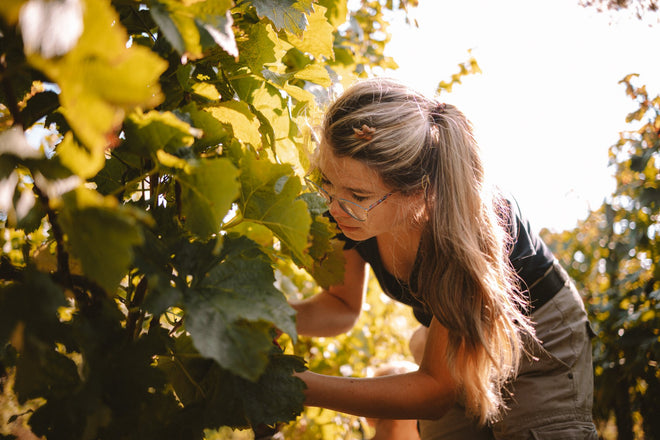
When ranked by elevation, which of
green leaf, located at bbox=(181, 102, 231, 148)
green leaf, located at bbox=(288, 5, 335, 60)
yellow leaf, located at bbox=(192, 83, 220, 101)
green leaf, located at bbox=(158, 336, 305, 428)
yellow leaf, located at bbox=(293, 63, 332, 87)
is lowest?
green leaf, located at bbox=(158, 336, 305, 428)

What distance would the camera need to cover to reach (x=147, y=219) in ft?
1.50

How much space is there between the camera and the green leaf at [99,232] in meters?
0.47

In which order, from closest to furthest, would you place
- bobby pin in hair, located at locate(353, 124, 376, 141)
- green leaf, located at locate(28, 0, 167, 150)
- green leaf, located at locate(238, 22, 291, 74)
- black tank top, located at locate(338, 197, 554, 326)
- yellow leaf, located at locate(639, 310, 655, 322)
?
green leaf, located at locate(28, 0, 167, 150)
green leaf, located at locate(238, 22, 291, 74)
bobby pin in hair, located at locate(353, 124, 376, 141)
black tank top, located at locate(338, 197, 554, 326)
yellow leaf, located at locate(639, 310, 655, 322)

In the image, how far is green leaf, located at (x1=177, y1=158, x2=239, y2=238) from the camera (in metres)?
0.60

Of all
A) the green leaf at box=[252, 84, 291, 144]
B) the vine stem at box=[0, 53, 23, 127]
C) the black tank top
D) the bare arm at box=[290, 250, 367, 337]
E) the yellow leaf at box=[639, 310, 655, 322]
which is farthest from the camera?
the yellow leaf at box=[639, 310, 655, 322]

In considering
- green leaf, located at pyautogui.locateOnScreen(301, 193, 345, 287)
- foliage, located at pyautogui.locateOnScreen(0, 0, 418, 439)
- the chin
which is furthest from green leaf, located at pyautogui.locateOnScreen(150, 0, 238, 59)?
the chin

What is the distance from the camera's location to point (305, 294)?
8.98 ft

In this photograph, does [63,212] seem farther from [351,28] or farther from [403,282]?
[351,28]

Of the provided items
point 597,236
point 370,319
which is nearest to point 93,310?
point 370,319

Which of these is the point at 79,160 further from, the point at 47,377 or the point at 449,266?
the point at 449,266

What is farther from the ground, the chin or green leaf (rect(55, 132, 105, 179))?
the chin

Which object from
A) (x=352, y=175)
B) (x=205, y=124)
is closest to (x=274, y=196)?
(x=205, y=124)

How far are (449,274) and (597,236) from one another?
10.6 ft

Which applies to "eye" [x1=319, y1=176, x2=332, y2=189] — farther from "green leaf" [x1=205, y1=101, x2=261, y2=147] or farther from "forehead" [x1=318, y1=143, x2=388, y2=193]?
"green leaf" [x1=205, y1=101, x2=261, y2=147]
